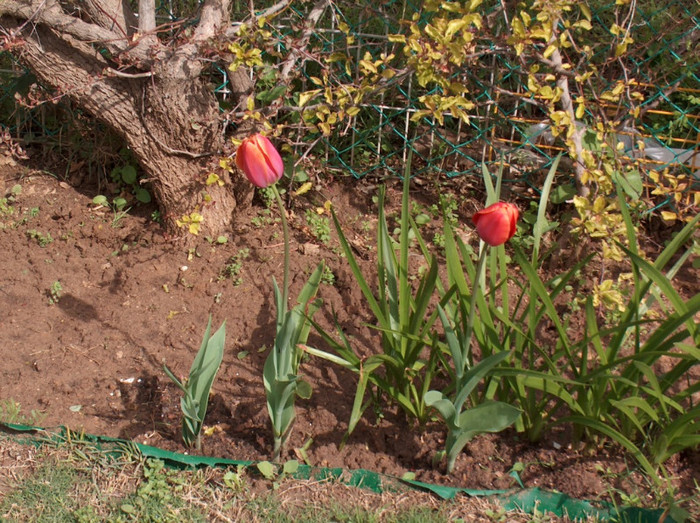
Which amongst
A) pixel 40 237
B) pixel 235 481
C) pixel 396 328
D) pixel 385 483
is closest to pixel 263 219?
pixel 40 237

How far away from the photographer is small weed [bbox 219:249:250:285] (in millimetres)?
2922

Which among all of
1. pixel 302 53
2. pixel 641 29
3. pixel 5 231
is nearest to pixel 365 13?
pixel 302 53

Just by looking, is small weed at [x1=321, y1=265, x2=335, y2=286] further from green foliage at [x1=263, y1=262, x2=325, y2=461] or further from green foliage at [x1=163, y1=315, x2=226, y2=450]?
green foliage at [x1=163, y1=315, x2=226, y2=450]

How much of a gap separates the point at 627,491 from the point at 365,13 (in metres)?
2.44

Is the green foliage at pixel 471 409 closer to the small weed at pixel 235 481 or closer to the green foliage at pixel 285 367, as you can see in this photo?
the green foliage at pixel 285 367

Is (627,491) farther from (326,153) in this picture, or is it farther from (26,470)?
(326,153)

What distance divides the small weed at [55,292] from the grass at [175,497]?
80cm

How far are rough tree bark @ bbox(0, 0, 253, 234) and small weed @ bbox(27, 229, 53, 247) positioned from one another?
561 mm

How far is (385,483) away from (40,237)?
206 centimetres

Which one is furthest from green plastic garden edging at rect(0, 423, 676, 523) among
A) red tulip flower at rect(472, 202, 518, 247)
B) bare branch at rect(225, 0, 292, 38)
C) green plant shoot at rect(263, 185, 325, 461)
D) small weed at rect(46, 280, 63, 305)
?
bare branch at rect(225, 0, 292, 38)

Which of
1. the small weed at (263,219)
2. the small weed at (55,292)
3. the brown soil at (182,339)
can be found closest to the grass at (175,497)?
the brown soil at (182,339)

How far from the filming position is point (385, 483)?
207 cm

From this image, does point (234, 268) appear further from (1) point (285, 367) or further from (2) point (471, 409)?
(2) point (471, 409)

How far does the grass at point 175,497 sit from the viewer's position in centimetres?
200
